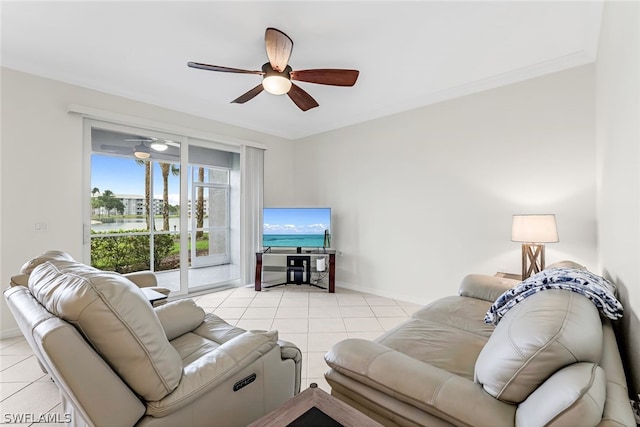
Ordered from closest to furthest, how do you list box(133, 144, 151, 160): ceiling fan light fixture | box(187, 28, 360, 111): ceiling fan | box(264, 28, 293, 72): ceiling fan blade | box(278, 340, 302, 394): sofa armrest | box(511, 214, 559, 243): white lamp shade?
1. box(278, 340, 302, 394): sofa armrest
2. box(264, 28, 293, 72): ceiling fan blade
3. box(187, 28, 360, 111): ceiling fan
4. box(511, 214, 559, 243): white lamp shade
5. box(133, 144, 151, 160): ceiling fan light fixture

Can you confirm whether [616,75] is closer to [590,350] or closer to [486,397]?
[590,350]

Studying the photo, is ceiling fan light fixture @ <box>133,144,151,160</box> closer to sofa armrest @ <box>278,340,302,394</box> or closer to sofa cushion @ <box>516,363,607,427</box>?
sofa armrest @ <box>278,340,302,394</box>

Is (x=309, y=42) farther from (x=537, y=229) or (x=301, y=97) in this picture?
(x=537, y=229)

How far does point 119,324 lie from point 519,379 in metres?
1.30

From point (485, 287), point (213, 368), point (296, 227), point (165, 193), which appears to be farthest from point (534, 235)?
point (165, 193)

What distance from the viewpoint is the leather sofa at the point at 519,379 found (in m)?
0.72

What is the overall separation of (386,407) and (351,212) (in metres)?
3.47

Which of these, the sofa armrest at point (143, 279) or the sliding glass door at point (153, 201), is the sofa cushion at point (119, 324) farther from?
the sliding glass door at point (153, 201)

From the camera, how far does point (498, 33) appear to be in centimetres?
237

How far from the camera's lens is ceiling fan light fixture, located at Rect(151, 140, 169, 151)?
3819mm

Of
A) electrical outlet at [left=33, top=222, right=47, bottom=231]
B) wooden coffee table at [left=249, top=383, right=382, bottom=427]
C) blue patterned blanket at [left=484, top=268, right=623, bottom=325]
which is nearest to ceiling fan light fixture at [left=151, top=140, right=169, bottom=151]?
electrical outlet at [left=33, top=222, right=47, bottom=231]

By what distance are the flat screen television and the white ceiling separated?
1803mm

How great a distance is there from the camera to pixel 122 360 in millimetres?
950

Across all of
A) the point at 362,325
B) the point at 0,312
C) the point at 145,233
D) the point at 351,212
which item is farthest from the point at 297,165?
the point at 0,312
